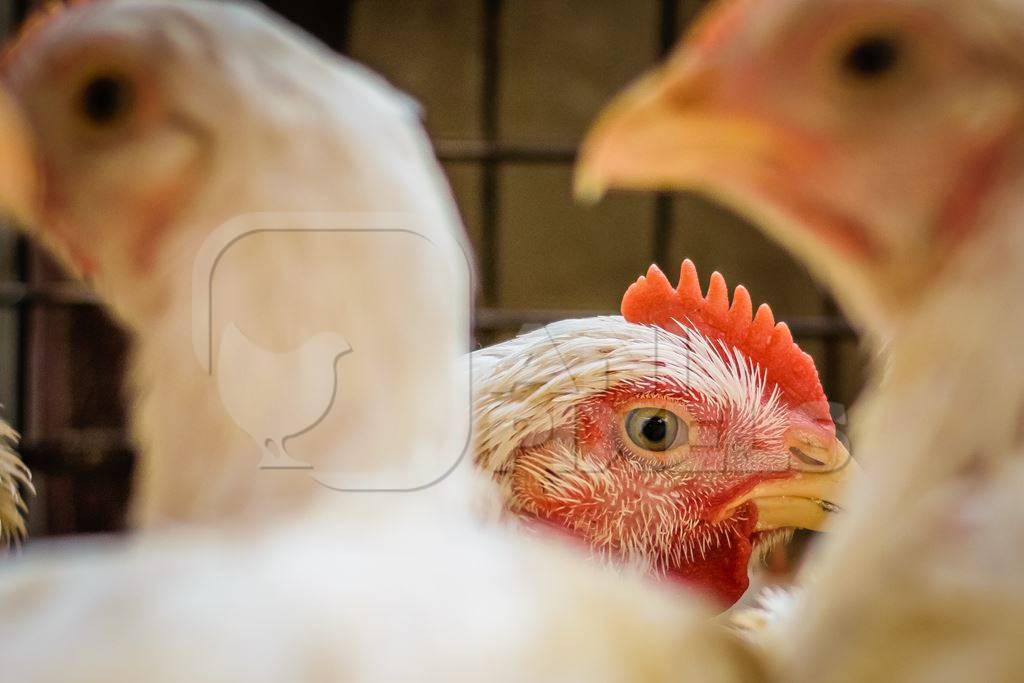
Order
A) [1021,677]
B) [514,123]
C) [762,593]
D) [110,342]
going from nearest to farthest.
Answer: [1021,677]
[110,342]
[762,593]
[514,123]

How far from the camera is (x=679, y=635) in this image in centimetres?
42

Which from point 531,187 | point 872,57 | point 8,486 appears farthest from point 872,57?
point 531,187

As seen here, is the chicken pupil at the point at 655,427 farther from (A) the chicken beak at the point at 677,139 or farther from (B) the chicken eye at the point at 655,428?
(A) the chicken beak at the point at 677,139

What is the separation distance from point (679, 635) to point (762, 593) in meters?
0.51

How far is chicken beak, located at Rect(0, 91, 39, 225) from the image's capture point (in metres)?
0.39

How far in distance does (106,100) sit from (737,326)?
70 cm

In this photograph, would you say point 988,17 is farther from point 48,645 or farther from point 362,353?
point 48,645

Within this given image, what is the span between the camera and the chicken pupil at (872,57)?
0.40 meters

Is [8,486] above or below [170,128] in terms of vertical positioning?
below

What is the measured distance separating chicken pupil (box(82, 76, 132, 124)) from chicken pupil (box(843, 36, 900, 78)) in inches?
11.5

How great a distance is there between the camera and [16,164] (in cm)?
39

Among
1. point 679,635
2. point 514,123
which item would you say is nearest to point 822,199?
point 679,635

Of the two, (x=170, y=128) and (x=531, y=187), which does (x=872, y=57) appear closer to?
(x=170, y=128)

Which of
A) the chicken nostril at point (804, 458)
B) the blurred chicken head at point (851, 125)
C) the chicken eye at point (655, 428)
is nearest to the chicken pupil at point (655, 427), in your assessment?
the chicken eye at point (655, 428)
